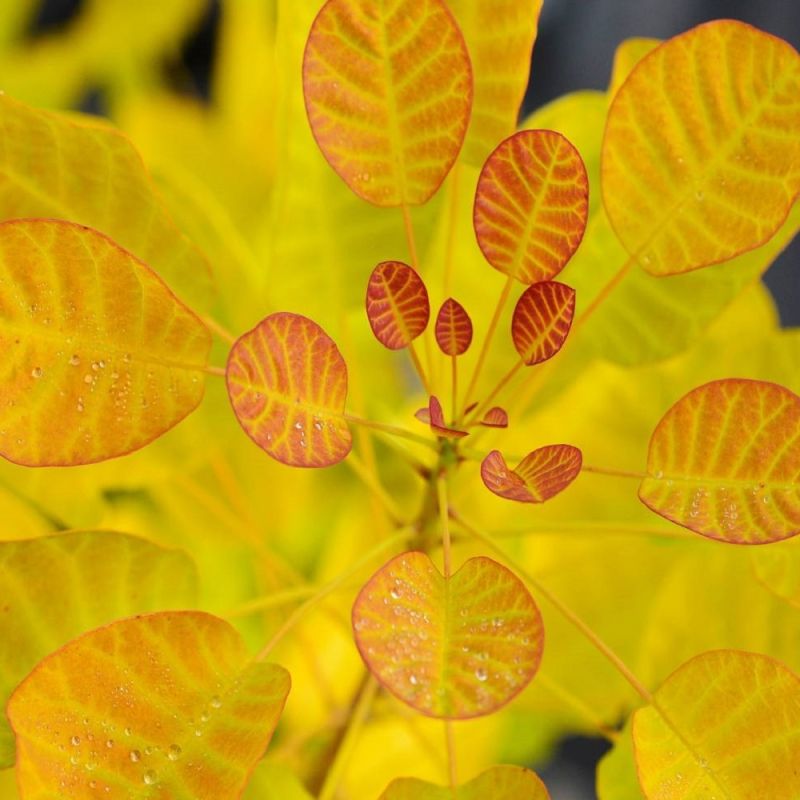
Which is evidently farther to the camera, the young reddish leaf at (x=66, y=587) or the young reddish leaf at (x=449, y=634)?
the young reddish leaf at (x=66, y=587)

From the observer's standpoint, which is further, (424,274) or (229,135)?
(229,135)

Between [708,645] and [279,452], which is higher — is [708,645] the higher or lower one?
the lower one

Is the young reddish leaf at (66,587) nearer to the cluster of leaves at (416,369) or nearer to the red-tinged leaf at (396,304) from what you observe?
the cluster of leaves at (416,369)

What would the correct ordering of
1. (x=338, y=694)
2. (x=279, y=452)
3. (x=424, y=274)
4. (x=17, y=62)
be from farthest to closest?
(x=17, y=62), (x=338, y=694), (x=424, y=274), (x=279, y=452)

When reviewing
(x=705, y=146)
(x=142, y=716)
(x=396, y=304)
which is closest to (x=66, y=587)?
(x=142, y=716)

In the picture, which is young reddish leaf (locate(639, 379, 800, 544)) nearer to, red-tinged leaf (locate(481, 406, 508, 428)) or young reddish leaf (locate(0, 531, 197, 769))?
red-tinged leaf (locate(481, 406, 508, 428))

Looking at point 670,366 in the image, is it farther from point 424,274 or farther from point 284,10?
point 284,10

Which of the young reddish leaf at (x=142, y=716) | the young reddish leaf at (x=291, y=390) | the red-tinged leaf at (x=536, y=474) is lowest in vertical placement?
the young reddish leaf at (x=142, y=716)

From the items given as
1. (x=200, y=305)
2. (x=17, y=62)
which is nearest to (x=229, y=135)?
(x=17, y=62)

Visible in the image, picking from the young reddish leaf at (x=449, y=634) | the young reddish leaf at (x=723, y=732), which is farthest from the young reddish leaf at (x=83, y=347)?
the young reddish leaf at (x=723, y=732)
